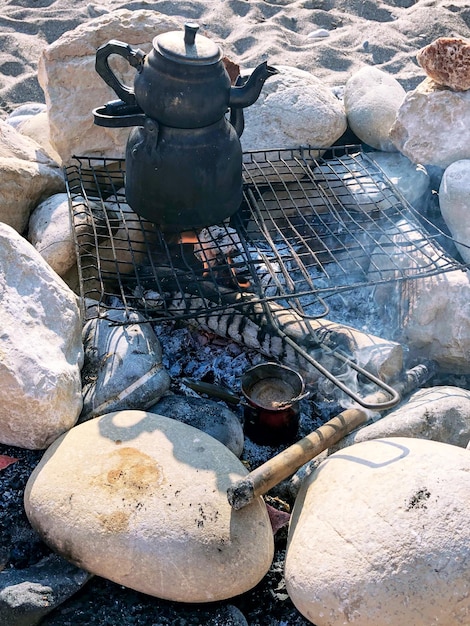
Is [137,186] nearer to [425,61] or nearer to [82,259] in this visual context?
[82,259]

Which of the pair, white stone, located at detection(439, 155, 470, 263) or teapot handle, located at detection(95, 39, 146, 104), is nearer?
teapot handle, located at detection(95, 39, 146, 104)

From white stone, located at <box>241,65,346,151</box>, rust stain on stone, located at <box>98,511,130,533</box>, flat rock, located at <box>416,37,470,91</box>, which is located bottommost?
rust stain on stone, located at <box>98,511,130,533</box>

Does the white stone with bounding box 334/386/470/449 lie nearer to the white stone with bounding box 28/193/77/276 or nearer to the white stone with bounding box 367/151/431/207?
the white stone with bounding box 367/151/431/207

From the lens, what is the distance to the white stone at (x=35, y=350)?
255cm

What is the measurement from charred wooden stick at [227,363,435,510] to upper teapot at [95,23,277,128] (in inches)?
55.0

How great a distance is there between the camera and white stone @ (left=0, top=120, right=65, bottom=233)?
356 cm

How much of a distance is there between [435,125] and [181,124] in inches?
64.3

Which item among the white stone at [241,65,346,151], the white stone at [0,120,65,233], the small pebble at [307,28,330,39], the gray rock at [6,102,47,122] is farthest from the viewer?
the small pebble at [307,28,330,39]

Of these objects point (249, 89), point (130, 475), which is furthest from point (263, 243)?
point (130, 475)

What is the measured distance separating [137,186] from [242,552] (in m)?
1.72

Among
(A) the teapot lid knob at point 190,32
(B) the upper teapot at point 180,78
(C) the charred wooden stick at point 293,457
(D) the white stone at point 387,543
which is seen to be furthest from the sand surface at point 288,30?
(D) the white stone at point 387,543

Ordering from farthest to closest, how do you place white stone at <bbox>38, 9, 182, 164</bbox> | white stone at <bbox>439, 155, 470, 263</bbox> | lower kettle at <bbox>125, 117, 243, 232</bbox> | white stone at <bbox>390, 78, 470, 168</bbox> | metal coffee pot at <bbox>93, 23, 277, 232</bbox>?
white stone at <bbox>38, 9, 182, 164</bbox>
white stone at <bbox>390, 78, 470, 168</bbox>
white stone at <bbox>439, 155, 470, 263</bbox>
lower kettle at <bbox>125, 117, 243, 232</bbox>
metal coffee pot at <bbox>93, 23, 277, 232</bbox>

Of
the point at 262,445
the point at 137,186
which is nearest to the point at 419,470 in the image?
the point at 262,445

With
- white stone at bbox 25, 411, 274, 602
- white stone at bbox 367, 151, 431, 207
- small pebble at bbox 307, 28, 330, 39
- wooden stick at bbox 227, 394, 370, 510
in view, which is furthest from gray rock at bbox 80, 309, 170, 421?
small pebble at bbox 307, 28, 330, 39
